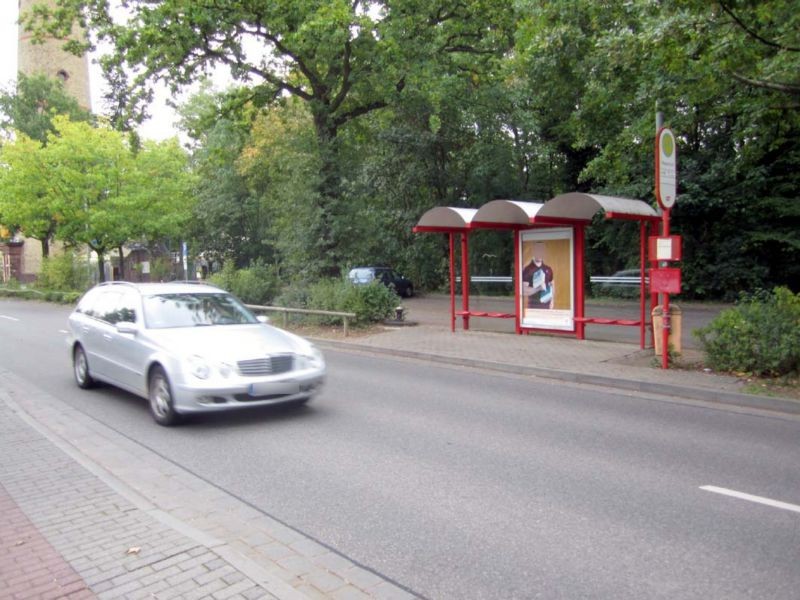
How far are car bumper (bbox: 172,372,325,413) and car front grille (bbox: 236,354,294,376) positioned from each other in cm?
10

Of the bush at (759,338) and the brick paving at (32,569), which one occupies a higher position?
the bush at (759,338)

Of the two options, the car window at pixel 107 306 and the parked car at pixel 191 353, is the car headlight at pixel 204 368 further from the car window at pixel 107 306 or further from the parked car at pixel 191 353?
the car window at pixel 107 306

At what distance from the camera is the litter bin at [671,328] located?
1115cm

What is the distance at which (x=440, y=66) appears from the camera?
18.3m

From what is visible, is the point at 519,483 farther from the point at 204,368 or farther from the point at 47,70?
the point at 47,70

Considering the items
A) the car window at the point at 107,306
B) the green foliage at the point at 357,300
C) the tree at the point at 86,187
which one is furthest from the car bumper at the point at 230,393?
the tree at the point at 86,187

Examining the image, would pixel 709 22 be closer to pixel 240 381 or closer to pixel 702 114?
pixel 702 114

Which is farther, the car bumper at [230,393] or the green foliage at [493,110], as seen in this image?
the green foliage at [493,110]

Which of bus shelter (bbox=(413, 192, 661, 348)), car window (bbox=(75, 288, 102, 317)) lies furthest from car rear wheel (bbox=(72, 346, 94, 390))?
bus shelter (bbox=(413, 192, 661, 348))

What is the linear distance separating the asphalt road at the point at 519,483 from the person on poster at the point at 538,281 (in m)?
5.42

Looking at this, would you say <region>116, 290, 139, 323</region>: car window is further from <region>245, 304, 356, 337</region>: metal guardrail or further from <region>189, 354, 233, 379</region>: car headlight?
<region>245, 304, 356, 337</region>: metal guardrail

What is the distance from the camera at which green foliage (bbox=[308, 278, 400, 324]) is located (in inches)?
664

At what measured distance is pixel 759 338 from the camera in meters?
9.56

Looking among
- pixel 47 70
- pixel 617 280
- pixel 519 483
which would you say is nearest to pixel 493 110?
pixel 617 280
